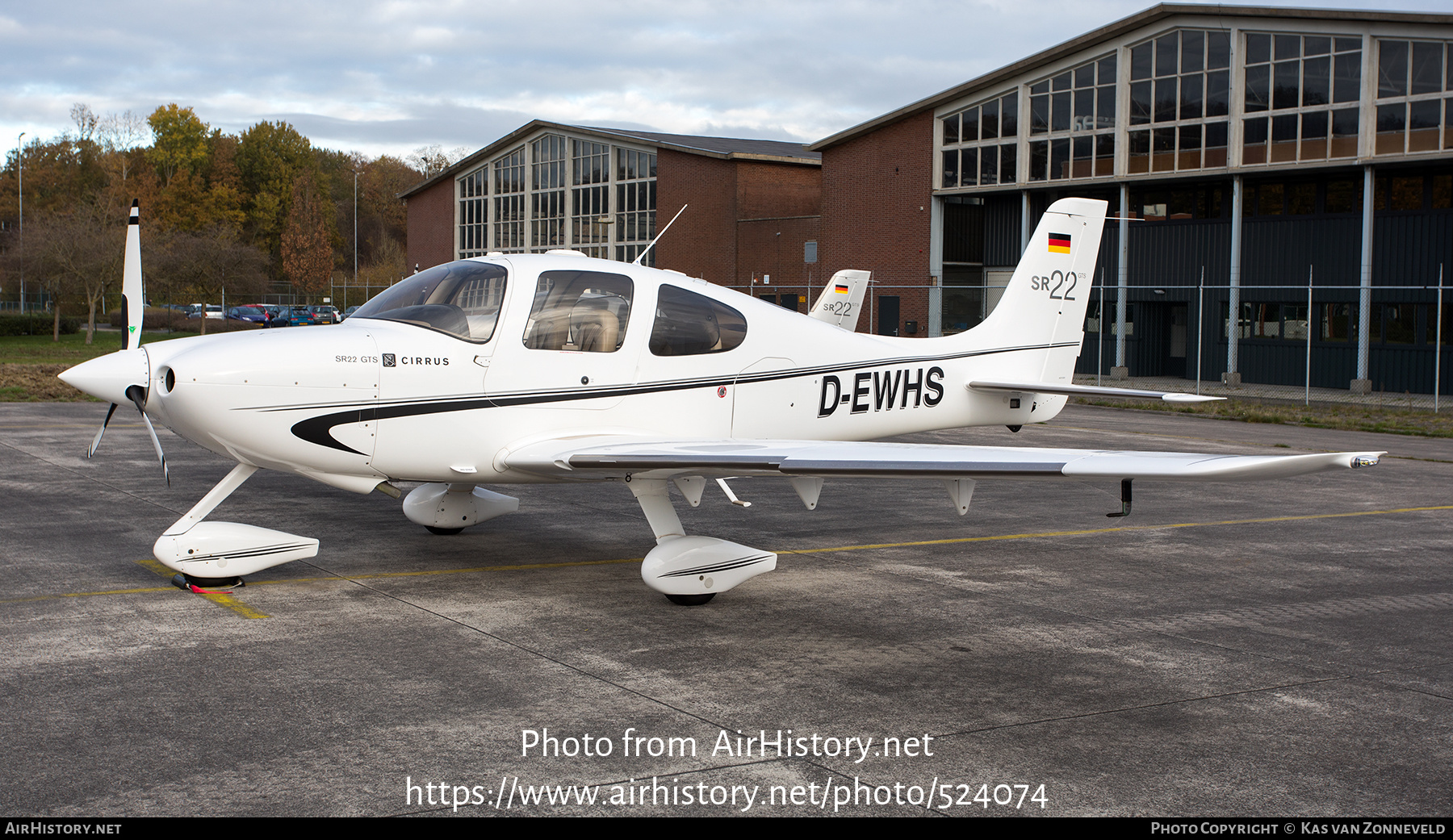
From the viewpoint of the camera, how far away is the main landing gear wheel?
7.42 m

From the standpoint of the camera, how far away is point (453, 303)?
7770 millimetres

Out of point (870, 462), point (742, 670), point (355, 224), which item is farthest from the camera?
point (355, 224)

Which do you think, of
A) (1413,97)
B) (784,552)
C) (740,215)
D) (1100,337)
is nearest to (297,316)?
(740,215)

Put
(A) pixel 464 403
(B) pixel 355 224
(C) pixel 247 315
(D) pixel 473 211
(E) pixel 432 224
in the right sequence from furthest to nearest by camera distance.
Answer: (B) pixel 355 224, (C) pixel 247 315, (E) pixel 432 224, (D) pixel 473 211, (A) pixel 464 403

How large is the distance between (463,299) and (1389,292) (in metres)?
26.1

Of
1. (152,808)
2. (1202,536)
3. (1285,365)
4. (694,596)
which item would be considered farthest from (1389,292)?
(152,808)

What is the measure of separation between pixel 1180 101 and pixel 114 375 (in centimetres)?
2894

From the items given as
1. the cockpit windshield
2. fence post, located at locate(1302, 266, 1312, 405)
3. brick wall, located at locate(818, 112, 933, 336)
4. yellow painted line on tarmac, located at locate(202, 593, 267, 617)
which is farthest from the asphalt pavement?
brick wall, located at locate(818, 112, 933, 336)

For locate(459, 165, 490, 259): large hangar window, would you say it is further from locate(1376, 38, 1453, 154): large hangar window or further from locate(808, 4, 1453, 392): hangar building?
locate(1376, 38, 1453, 154): large hangar window

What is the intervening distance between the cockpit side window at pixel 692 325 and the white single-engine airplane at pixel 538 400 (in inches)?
0.5

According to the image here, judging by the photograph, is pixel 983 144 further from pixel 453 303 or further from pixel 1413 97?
pixel 453 303

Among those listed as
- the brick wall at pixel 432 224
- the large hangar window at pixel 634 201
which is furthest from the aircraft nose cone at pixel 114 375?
the brick wall at pixel 432 224

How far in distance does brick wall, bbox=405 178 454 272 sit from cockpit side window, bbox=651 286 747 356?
55.0m

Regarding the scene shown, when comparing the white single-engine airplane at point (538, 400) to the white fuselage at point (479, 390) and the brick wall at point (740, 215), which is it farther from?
the brick wall at point (740, 215)
